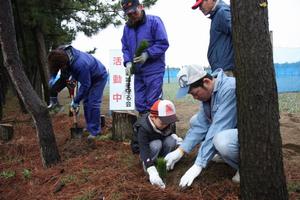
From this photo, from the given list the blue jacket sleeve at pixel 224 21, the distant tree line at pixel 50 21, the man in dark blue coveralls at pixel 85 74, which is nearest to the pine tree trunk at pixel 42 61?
the distant tree line at pixel 50 21

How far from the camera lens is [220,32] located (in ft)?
14.3

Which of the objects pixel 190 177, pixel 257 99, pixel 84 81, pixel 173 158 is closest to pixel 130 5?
pixel 84 81

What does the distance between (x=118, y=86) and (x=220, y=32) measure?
16.5 ft

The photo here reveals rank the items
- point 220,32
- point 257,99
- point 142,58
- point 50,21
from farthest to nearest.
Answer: point 50,21 → point 142,58 → point 220,32 → point 257,99

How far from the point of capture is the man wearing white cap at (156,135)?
3855mm

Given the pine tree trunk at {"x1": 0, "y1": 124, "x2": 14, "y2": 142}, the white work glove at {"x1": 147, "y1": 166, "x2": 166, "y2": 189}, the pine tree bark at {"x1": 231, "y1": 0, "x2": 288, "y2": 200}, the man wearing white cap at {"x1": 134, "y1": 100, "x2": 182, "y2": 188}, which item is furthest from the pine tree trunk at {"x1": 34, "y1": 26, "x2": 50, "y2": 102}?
the pine tree bark at {"x1": 231, "y1": 0, "x2": 288, "y2": 200}

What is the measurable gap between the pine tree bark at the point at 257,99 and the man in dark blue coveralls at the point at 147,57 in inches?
89.5

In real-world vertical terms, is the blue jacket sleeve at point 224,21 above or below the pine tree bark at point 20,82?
above

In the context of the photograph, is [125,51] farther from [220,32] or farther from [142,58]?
[220,32]

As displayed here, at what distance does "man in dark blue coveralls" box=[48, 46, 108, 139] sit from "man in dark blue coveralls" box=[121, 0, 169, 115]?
80 centimetres

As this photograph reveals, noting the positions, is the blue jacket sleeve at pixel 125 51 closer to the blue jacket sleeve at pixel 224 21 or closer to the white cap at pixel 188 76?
the blue jacket sleeve at pixel 224 21

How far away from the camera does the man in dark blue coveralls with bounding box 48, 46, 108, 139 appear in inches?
217

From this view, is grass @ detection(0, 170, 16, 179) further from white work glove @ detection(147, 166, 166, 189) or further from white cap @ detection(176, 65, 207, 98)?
white cap @ detection(176, 65, 207, 98)

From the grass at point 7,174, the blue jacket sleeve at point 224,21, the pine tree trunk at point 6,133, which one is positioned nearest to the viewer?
the blue jacket sleeve at point 224,21
